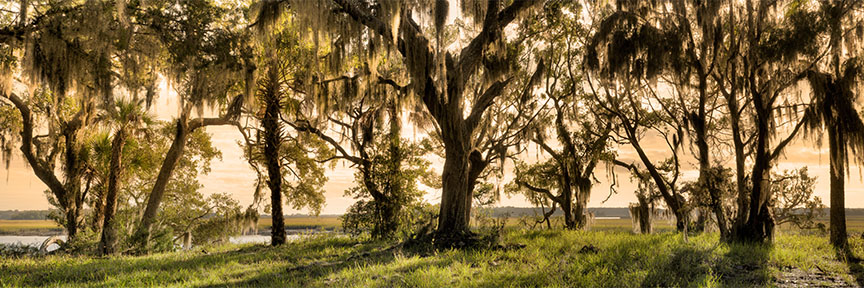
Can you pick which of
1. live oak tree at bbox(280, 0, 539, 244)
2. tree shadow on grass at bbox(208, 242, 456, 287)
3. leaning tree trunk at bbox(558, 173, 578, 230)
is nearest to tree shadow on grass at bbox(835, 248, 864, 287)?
tree shadow on grass at bbox(208, 242, 456, 287)

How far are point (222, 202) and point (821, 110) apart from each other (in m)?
23.6

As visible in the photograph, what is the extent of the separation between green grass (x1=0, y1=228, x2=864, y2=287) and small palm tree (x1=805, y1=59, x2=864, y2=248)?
6.53ft

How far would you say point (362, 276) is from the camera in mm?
7602

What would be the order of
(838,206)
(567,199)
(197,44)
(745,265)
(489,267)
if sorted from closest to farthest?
1. (489,267)
2. (745,265)
3. (838,206)
4. (197,44)
5. (567,199)

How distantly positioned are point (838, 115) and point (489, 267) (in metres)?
8.05

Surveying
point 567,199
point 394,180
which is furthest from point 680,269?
point 567,199

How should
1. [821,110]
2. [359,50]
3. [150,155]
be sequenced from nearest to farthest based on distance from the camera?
[821,110] < [359,50] < [150,155]

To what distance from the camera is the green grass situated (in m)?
7.26

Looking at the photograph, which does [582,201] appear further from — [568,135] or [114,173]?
[114,173]

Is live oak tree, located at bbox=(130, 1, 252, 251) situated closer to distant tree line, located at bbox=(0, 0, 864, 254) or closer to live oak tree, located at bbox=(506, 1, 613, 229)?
distant tree line, located at bbox=(0, 0, 864, 254)

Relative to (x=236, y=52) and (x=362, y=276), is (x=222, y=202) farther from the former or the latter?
(x=362, y=276)

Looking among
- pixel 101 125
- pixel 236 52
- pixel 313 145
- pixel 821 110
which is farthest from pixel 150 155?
pixel 821 110

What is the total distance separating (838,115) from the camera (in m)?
10.9

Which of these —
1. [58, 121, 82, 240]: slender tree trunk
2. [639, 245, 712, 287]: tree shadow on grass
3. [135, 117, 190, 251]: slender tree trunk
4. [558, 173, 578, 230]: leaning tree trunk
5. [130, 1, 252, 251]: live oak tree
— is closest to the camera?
[639, 245, 712, 287]: tree shadow on grass
